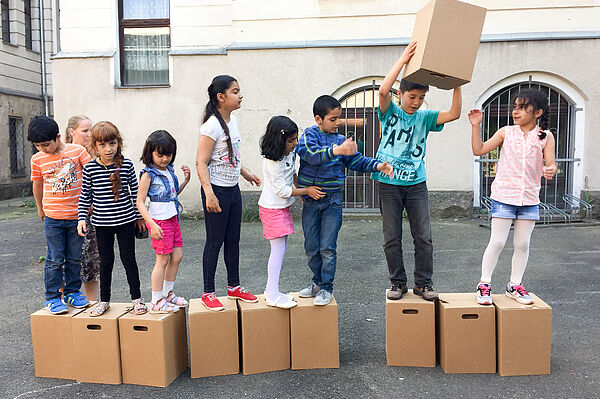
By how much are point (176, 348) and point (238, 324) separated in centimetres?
43

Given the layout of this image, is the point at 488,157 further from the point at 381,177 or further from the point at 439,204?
the point at 381,177

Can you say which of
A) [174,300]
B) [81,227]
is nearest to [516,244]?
[174,300]

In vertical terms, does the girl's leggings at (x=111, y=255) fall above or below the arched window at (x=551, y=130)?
below

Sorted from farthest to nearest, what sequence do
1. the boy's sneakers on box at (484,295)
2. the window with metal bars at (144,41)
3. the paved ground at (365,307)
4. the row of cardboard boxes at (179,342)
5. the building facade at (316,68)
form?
the window with metal bars at (144,41) < the building facade at (316,68) < the boy's sneakers on box at (484,295) < the row of cardboard boxes at (179,342) < the paved ground at (365,307)

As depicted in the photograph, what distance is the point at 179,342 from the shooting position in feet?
10.8

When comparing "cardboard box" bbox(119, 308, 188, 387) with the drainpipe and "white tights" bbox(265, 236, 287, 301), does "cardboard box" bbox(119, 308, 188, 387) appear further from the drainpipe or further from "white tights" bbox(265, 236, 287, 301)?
the drainpipe

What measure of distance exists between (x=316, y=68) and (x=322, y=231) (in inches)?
252

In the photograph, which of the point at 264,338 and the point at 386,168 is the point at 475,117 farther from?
the point at 264,338

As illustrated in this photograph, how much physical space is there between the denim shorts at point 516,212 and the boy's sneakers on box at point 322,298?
1347mm

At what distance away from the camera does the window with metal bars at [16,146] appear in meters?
15.0

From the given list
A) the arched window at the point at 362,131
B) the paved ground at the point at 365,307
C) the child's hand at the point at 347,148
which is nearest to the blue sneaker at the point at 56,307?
the paved ground at the point at 365,307

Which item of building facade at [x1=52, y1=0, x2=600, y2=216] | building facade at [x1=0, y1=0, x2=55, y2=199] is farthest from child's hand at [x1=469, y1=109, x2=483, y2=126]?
building facade at [x1=0, y1=0, x2=55, y2=199]

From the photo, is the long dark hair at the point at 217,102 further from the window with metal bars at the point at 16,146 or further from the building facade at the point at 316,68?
the window with metal bars at the point at 16,146

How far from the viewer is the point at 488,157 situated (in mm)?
9406
